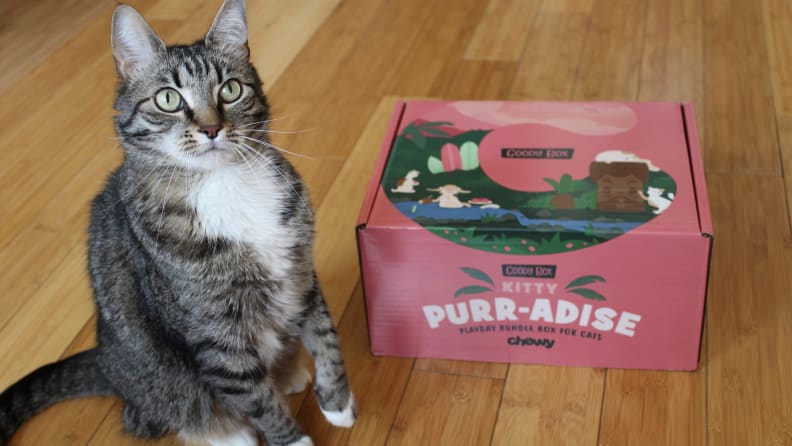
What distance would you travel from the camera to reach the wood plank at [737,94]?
6.15ft

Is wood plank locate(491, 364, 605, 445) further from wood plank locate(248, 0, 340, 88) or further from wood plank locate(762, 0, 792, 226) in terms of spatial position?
wood plank locate(248, 0, 340, 88)

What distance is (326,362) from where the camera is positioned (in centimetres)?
131

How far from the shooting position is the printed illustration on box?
1293 mm

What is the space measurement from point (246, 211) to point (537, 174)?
0.51 m

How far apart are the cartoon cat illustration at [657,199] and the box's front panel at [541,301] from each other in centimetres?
6

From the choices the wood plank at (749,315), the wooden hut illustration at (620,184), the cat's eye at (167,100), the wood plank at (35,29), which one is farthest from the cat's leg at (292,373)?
the wood plank at (35,29)

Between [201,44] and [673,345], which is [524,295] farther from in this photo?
[201,44]

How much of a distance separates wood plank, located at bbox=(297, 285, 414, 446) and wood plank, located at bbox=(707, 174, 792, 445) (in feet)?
1.67

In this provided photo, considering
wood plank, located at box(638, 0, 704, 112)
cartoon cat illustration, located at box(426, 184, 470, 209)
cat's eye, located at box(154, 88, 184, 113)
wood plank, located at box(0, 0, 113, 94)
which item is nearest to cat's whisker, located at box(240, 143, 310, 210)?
cat's eye, located at box(154, 88, 184, 113)

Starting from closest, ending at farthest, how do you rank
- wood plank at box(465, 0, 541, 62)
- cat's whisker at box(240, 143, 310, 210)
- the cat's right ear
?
the cat's right ear < cat's whisker at box(240, 143, 310, 210) < wood plank at box(465, 0, 541, 62)

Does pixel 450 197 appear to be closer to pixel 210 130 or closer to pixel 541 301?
pixel 541 301

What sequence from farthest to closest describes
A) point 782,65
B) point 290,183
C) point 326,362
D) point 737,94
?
point 782,65
point 737,94
point 326,362
point 290,183

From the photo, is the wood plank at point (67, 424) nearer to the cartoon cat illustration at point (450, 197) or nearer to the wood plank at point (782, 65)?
the cartoon cat illustration at point (450, 197)

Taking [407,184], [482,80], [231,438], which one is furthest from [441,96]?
[231,438]
